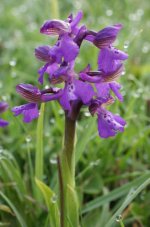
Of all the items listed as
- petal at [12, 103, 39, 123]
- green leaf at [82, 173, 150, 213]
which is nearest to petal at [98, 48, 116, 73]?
Answer: petal at [12, 103, 39, 123]

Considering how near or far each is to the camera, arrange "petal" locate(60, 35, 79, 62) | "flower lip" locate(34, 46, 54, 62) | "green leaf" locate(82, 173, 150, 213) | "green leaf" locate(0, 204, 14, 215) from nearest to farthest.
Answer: "petal" locate(60, 35, 79, 62), "flower lip" locate(34, 46, 54, 62), "green leaf" locate(0, 204, 14, 215), "green leaf" locate(82, 173, 150, 213)

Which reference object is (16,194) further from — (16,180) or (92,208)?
(92,208)

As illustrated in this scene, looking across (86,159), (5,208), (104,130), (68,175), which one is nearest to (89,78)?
(104,130)

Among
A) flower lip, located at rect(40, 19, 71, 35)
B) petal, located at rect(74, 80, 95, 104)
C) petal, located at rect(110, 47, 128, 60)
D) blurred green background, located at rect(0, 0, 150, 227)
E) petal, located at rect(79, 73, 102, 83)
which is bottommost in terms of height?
blurred green background, located at rect(0, 0, 150, 227)

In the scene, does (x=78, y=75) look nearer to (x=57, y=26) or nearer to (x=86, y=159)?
(x=57, y=26)

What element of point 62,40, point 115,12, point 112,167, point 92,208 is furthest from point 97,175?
point 115,12

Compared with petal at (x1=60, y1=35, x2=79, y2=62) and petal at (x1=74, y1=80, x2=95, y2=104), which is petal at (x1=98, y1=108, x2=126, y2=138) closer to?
petal at (x1=74, y1=80, x2=95, y2=104)
